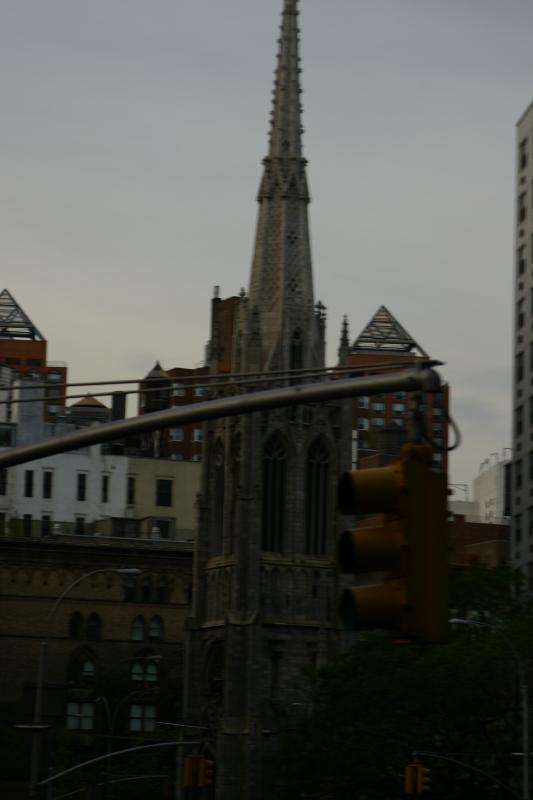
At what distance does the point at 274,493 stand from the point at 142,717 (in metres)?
14.5

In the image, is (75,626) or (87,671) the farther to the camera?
(75,626)

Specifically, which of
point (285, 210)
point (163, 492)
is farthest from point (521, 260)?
point (163, 492)

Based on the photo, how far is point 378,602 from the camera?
14.3 metres

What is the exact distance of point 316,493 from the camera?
127 m

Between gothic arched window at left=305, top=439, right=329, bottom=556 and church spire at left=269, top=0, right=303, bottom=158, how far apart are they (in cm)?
1857

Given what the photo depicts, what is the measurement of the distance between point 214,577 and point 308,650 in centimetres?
671

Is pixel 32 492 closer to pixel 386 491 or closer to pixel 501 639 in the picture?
pixel 501 639

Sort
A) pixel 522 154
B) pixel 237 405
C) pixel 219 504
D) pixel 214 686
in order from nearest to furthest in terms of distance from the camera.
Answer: pixel 237 405 < pixel 522 154 < pixel 214 686 < pixel 219 504

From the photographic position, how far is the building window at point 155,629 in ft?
412

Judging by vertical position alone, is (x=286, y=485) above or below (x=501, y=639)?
above

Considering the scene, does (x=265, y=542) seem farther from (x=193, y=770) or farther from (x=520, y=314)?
(x=193, y=770)

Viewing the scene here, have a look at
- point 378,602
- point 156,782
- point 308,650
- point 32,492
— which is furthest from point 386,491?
point 32,492

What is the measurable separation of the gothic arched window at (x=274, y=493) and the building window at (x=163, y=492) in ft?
82.5

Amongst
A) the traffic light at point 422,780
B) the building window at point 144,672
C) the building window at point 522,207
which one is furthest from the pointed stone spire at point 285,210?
the traffic light at point 422,780
